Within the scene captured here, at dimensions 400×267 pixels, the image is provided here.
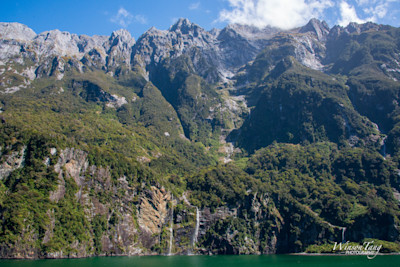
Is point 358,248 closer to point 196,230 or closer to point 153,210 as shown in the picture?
point 196,230

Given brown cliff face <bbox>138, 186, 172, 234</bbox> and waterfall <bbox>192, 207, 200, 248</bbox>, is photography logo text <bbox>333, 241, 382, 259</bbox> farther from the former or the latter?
brown cliff face <bbox>138, 186, 172, 234</bbox>

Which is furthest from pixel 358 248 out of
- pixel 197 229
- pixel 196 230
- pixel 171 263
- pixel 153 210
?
pixel 153 210

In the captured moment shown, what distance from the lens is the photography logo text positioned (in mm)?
125887

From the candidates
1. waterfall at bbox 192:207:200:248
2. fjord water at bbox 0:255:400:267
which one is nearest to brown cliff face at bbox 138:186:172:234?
waterfall at bbox 192:207:200:248

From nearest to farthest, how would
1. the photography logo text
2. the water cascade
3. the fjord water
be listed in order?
the fjord water
the photography logo text
the water cascade

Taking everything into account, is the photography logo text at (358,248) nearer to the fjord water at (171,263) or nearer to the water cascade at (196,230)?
the fjord water at (171,263)

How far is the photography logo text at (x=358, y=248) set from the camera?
125887 mm

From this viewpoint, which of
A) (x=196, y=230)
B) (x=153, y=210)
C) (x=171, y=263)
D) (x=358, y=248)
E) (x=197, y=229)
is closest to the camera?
(x=171, y=263)

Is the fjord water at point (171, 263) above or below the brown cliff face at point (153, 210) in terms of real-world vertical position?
below

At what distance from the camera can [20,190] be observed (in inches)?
3944

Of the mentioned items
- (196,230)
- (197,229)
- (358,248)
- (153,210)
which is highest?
(153,210)

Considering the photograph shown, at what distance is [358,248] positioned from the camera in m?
131

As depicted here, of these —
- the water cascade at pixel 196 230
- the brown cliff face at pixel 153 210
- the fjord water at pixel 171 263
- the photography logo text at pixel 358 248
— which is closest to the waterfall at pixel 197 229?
the water cascade at pixel 196 230

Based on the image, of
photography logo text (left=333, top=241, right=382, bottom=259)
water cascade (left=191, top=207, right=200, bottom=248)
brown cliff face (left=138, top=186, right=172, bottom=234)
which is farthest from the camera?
water cascade (left=191, top=207, right=200, bottom=248)
